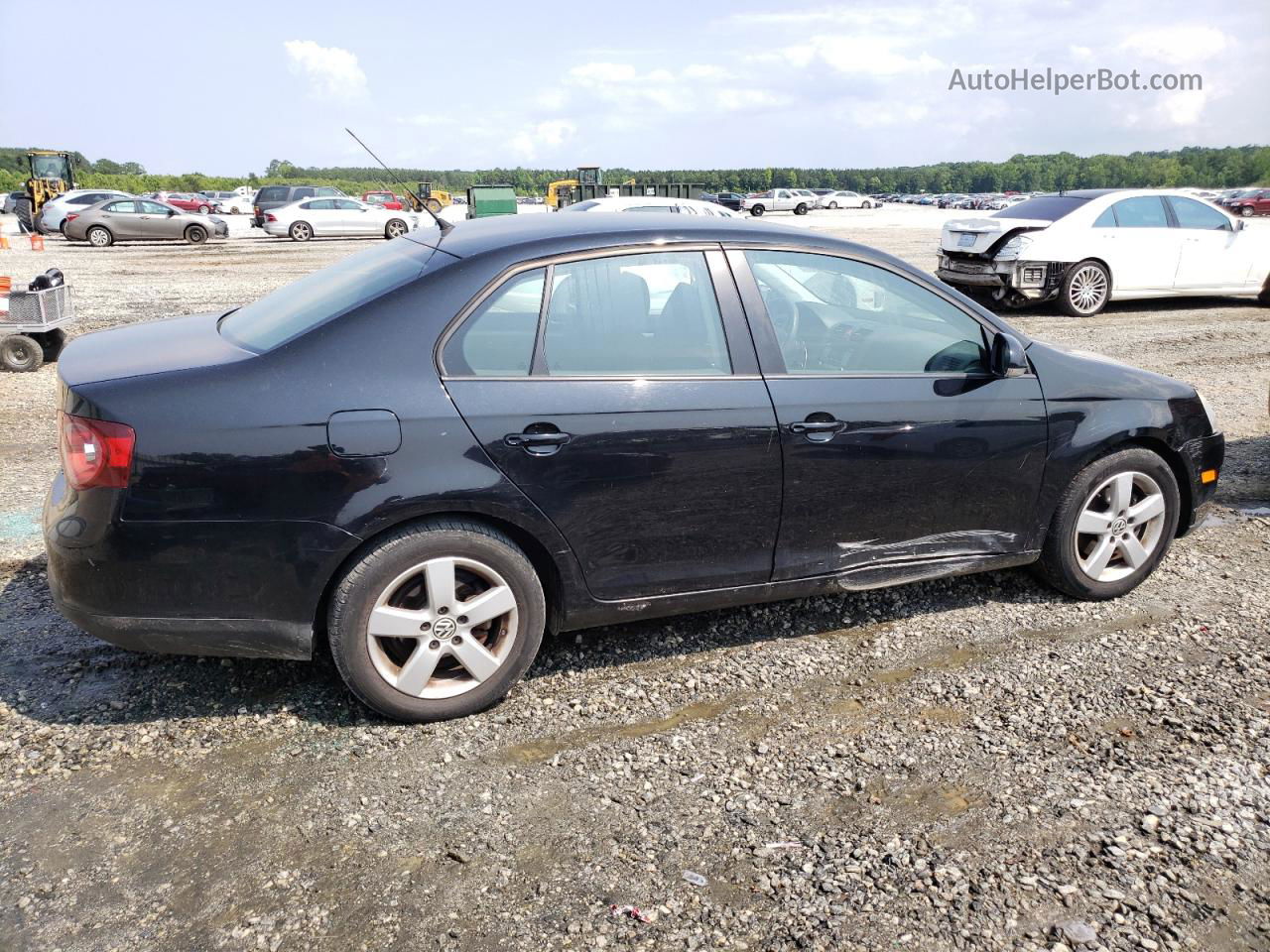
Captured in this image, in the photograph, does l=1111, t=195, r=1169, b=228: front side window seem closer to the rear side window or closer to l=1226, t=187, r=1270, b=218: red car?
the rear side window

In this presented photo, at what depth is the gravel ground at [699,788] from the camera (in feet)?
8.30

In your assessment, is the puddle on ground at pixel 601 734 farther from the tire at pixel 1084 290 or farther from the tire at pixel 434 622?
the tire at pixel 1084 290

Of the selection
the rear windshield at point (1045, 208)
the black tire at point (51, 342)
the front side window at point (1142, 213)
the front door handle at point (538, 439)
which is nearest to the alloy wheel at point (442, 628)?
the front door handle at point (538, 439)

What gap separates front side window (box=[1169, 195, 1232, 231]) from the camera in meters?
12.9

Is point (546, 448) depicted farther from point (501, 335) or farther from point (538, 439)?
point (501, 335)

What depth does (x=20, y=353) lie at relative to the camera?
9.38 metres

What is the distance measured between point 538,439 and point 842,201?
74.1m

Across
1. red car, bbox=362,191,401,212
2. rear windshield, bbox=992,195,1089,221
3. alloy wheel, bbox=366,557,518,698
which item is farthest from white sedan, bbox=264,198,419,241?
alloy wheel, bbox=366,557,518,698

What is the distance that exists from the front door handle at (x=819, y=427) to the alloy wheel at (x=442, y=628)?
48.0 inches

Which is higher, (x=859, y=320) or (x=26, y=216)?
(x=26, y=216)

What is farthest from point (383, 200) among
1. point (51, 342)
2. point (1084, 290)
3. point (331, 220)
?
point (1084, 290)

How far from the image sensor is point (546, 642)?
406 centimetres

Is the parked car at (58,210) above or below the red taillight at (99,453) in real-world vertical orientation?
above

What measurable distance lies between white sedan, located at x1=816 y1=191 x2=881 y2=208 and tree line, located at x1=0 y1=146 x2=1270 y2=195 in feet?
45.8
